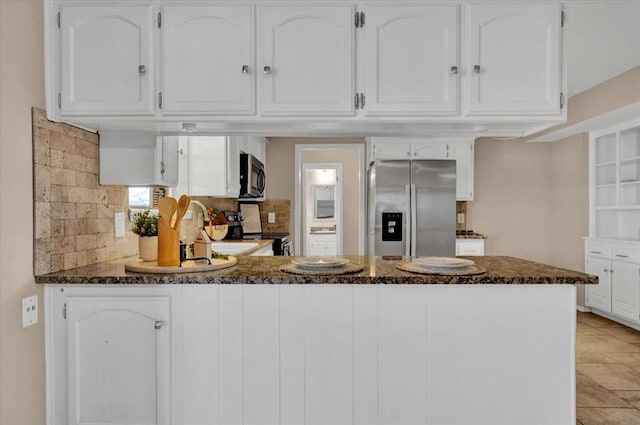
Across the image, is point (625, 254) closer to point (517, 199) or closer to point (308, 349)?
point (517, 199)

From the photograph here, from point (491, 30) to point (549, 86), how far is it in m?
0.37

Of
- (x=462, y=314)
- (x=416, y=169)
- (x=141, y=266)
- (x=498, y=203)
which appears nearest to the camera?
(x=462, y=314)

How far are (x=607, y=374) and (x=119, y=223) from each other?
11.9 feet

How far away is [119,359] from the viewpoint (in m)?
1.95

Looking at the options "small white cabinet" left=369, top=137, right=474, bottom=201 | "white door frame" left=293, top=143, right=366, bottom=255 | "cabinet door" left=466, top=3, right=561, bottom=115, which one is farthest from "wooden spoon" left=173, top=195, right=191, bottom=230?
"white door frame" left=293, top=143, right=366, bottom=255

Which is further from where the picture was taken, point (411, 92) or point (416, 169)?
point (416, 169)

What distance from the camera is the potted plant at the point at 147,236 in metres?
2.27

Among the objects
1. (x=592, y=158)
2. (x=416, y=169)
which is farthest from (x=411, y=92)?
(x=592, y=158)

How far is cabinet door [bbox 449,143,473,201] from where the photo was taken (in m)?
5.20

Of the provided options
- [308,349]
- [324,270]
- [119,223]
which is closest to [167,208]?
[119,223]

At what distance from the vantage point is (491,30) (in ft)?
6.39

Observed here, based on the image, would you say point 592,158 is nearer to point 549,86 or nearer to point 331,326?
point 549,86

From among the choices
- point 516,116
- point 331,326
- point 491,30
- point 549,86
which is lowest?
point 331,326

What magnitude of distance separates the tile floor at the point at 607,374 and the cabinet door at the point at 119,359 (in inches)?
94.3
